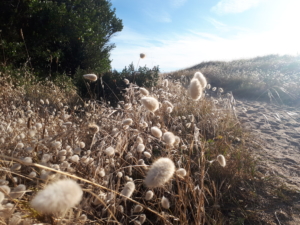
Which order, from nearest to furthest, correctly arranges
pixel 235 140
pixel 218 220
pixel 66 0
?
1. pixel 218 220
2. pixel 235 140
3. pixel 66 0

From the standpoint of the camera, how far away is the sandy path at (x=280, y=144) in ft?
7.84

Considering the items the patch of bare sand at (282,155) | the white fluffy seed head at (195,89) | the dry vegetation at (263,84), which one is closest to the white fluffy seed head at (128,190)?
the white fluffy seed head at (195,89)

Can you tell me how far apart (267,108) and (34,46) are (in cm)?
586

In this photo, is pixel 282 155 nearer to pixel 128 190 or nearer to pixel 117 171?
pixel 117 171

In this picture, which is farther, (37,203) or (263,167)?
(263,167)

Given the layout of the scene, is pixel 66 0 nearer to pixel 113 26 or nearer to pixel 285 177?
pixel 113 26

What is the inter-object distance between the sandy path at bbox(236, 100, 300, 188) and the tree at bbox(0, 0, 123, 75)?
3.54m

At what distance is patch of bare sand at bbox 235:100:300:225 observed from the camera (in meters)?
1.81

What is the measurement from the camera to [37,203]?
2.10 ft

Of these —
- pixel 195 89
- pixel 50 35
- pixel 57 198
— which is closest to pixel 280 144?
pixel 195 89

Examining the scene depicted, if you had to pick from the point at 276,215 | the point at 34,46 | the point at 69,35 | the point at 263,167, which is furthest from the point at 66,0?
the point at 276,215

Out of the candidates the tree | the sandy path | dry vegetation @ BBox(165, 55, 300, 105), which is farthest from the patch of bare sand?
the tree

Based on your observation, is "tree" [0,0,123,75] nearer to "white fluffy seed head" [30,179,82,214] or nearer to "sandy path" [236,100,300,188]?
"sandy path" [236,100,300,188]

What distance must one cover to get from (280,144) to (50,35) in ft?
18.9
